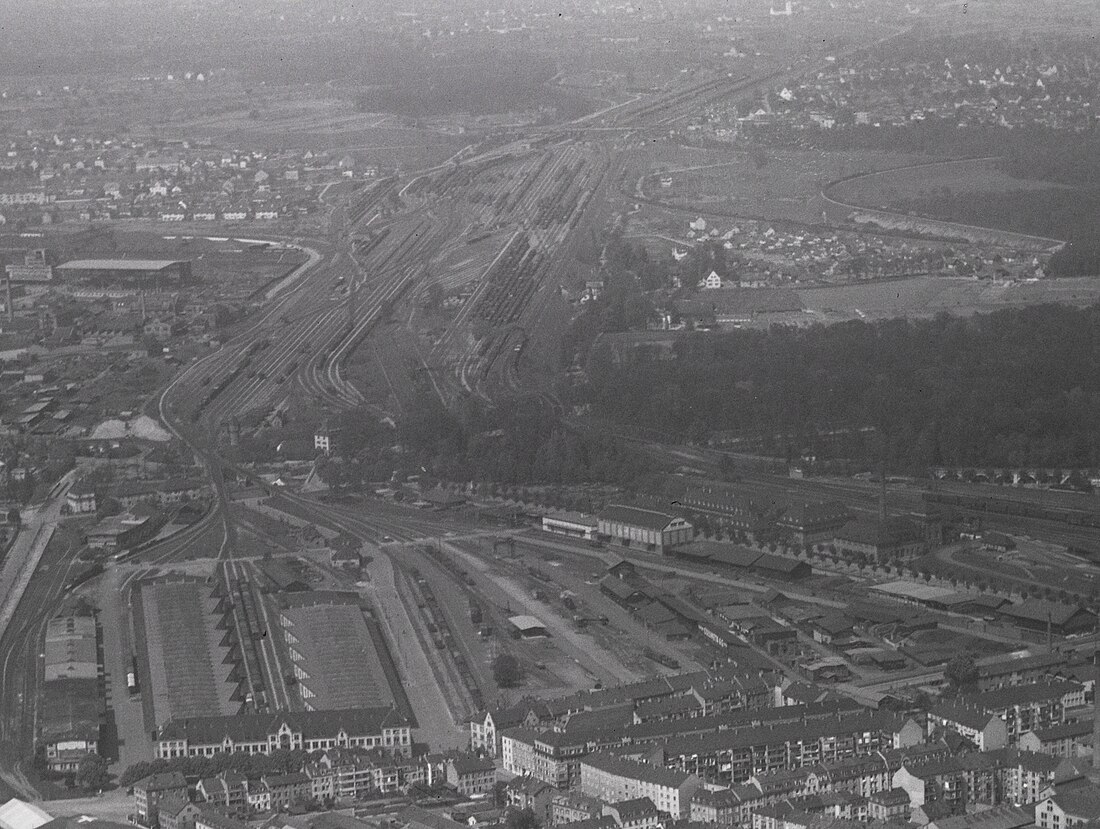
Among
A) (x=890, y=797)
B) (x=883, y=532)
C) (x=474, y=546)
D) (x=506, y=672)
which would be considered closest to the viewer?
(x=890, y=797)

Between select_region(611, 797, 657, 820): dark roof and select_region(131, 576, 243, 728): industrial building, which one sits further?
select_region(131, 576, 243, 728): industrial building

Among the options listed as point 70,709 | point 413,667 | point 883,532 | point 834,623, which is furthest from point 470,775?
point 883,532

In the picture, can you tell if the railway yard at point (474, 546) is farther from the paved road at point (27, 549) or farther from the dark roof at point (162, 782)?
the dark roof at point (162, 782)

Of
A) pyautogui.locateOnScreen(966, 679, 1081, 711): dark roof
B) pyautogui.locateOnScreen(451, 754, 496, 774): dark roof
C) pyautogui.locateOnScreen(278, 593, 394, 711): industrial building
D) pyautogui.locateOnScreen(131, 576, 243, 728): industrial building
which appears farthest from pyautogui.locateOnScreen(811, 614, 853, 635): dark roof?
pyautogui.locateOnScreen(131, 576, 243, 728): industrial building

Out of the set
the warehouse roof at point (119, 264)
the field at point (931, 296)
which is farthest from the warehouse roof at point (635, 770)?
the warehouse roof at point (119, 264)

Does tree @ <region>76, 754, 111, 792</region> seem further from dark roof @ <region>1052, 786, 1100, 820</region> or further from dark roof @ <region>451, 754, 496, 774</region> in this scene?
dark roof @ <region>1052, 786, 1100, 820</region>

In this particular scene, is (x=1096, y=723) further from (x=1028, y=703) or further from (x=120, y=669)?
(x=120, y=669)
